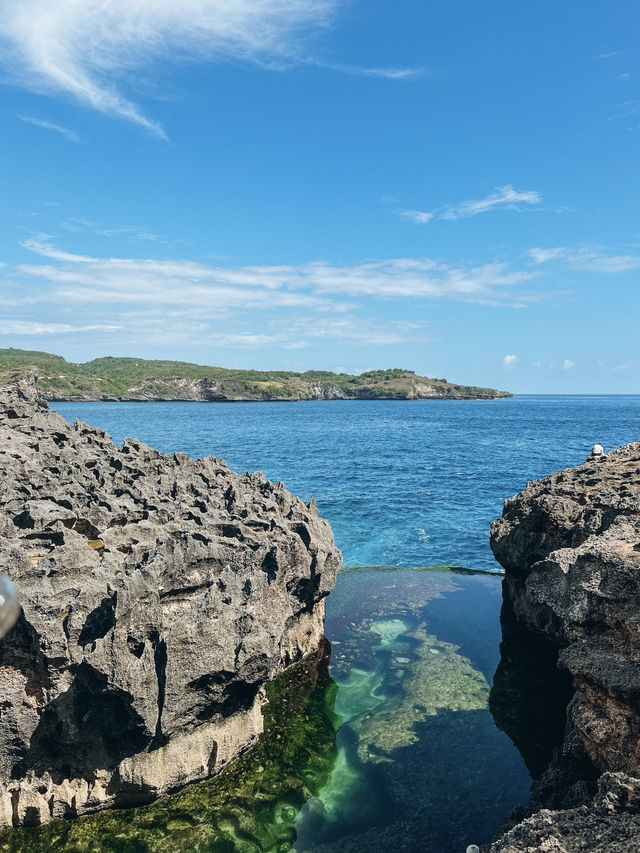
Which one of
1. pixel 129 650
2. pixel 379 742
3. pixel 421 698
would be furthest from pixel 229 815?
pixel 421 698

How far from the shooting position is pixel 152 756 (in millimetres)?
12227

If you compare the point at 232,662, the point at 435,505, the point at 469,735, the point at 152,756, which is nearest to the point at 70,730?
the point at 152,756

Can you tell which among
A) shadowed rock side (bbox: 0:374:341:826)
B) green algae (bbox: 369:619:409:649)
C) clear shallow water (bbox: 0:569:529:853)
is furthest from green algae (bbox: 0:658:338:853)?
green algae (bbox: 369:619:409:649)

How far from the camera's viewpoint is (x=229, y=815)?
39.8 feet

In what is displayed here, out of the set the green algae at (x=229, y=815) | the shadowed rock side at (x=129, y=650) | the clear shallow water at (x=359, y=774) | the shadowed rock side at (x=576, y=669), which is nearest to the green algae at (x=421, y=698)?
the clear shallow water at (x=359, y=774)

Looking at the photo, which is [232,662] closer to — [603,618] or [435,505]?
[603,618]

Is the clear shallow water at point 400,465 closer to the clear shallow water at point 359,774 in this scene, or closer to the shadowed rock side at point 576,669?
the shadowed rock side at point 576,669

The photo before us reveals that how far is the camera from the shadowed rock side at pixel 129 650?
454 inches

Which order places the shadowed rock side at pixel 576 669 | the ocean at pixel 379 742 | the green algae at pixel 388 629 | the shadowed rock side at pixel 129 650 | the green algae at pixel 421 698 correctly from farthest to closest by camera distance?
the green algae at pixel 388 629, the green algae at pixel 421 698, the ocean at pixel 379 742, the shadowed rock side at pixel 129 650, the shadowed rock side at pixel 576 669

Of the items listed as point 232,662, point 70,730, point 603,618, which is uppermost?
point 603,618

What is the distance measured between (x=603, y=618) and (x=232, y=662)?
760 centimetres

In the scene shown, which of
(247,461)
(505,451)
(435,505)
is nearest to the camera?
(435,505)

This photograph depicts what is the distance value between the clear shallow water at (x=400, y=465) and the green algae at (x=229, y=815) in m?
17.8

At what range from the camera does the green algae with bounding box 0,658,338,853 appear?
11312 millimetres
